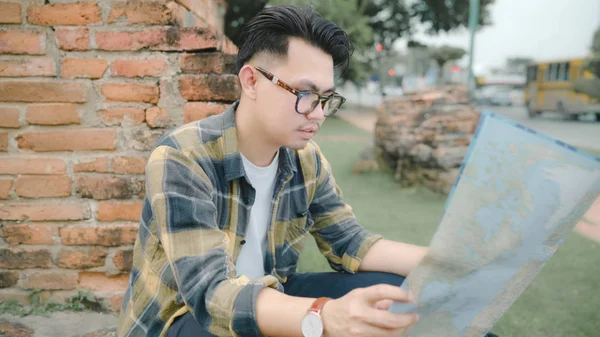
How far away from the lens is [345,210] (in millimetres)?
1872

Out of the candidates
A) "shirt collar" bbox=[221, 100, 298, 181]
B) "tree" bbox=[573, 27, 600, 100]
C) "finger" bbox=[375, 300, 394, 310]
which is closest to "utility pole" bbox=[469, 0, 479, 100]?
"tree" bbox=[573, 27, 600, 100]

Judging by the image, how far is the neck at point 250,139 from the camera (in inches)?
62.3

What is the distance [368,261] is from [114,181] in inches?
42.9

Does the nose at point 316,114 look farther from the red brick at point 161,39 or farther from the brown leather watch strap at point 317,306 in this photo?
the red brick at point 161,39

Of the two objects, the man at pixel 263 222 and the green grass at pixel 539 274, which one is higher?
the man at pixel 263 222

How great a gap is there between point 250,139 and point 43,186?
39.6 inches

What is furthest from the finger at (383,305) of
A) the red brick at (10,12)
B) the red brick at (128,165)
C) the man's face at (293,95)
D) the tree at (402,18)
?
the tree at (402,18)

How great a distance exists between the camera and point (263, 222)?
5.42 ft

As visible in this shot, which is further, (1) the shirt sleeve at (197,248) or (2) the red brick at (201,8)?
(2) the red brick at (201,8)

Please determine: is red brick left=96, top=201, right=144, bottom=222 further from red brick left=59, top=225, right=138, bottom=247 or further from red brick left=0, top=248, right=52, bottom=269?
red brick left=0, top=248, right=52, bottom=269

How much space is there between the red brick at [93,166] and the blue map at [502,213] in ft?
4.82

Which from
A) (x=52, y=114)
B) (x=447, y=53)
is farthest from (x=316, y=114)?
(x=447, y=53)

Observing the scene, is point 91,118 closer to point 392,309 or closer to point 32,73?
point 32,73

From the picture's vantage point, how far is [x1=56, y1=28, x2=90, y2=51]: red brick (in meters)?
1.97
